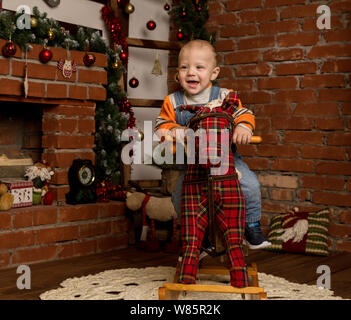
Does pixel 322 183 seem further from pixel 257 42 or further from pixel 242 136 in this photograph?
pixel 242 136

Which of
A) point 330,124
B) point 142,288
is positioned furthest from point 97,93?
point 330,124

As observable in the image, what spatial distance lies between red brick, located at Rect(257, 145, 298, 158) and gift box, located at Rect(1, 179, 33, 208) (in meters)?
1.57

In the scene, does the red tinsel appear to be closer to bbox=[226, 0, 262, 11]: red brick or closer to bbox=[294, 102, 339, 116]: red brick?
bbox=[226, 0, 262, 11]: red brick

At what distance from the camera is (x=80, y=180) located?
3084mm

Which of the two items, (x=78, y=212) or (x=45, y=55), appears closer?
(x=45, y=55)

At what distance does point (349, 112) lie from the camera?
10.7ft

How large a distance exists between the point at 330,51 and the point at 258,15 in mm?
Result: 601

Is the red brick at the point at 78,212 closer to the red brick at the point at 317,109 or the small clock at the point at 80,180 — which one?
the small clock at the point at 80,180

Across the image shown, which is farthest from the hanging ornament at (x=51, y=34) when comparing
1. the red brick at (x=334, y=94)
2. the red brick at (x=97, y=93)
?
the red brick at (x=334, y=94)

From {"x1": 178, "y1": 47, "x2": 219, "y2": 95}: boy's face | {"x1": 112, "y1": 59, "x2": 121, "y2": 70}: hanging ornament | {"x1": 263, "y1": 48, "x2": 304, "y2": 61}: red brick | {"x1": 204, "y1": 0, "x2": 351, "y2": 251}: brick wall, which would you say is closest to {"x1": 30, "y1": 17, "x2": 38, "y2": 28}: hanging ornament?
{"x1": 112, "y1": 59, "x2": 121, "y2": 70}: hanging ornament

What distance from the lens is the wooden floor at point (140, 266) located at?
94.0 inches

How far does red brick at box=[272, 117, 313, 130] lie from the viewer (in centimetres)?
341
